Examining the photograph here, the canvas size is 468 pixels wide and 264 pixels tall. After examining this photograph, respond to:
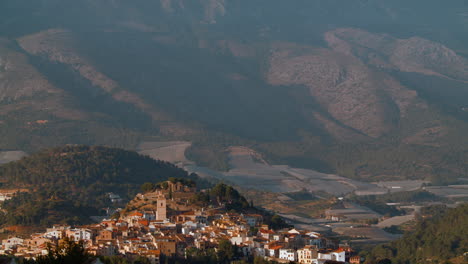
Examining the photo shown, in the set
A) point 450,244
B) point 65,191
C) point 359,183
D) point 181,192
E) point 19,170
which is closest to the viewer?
point 181,192

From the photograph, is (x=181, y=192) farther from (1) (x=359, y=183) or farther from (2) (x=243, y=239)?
(1) (x=359, y=183)

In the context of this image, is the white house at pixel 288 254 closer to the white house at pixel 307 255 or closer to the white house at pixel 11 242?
the white house at pixel 307 255

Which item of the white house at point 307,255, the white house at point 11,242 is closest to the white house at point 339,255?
the white house at point 307,255

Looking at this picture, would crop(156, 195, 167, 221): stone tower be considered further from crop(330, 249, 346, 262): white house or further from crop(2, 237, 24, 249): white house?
crop(330, 249, 346, 262): white house

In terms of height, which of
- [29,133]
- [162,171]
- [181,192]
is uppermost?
[29,133]

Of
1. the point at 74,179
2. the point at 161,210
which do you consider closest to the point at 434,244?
the point at 161,210

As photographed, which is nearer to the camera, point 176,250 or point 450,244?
point 176,250

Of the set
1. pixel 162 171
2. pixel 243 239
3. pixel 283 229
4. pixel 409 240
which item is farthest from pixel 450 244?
pixel 162 171
